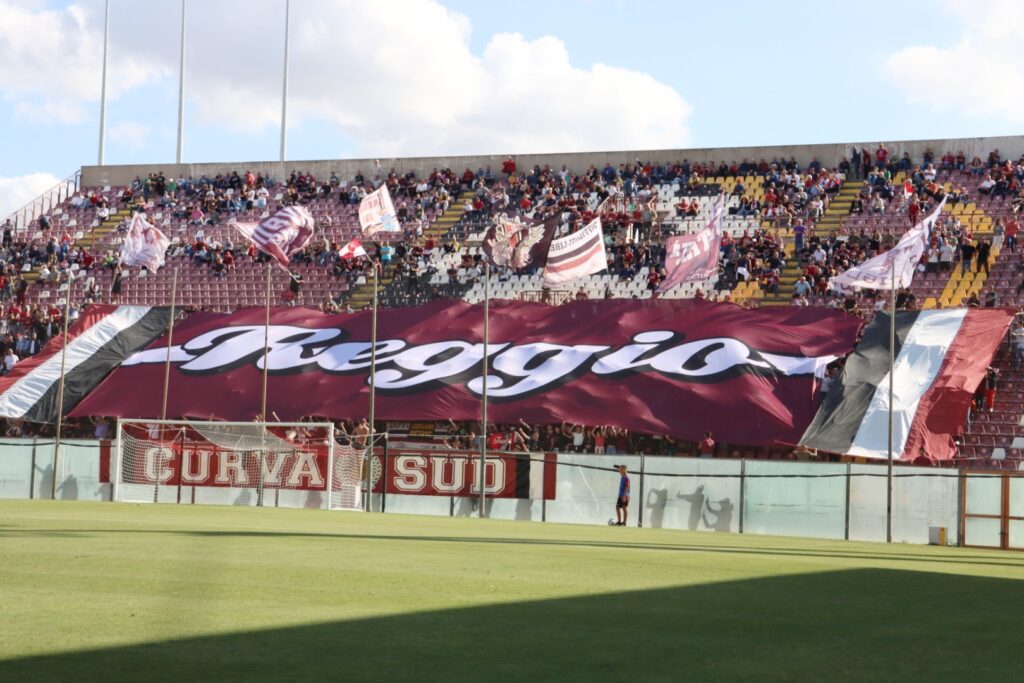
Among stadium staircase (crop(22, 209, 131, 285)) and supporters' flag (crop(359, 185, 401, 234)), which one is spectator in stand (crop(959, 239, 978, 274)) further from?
stadium staircase (crop(22, 209, 131, 285))

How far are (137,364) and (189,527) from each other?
105ft

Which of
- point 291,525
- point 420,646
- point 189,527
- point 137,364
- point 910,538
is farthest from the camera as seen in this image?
point 137,364

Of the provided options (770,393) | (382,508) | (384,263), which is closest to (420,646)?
(382,508)

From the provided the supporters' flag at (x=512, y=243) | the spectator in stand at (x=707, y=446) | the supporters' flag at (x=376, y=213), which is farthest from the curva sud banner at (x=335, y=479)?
the supporters' flag at (x=376, y=213)

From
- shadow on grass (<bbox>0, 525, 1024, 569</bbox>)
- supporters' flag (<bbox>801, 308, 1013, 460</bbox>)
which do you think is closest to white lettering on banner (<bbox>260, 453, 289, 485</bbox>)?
supporters' flag (<bbox>801, 308, 1013, 460</bbox>)

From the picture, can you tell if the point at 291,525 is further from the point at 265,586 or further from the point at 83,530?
the point at 265,586

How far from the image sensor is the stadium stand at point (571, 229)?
167 ft

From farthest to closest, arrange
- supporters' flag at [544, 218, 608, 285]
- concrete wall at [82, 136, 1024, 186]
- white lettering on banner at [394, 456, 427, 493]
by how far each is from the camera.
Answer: concrete wall at [82, 136, 1024, 186]
supporters' flag at [544, 218, 608, 285]
white lettering on banner at [394, 456, 427, 493]

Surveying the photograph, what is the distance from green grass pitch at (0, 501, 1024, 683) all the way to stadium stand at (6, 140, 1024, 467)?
2579 centimetres

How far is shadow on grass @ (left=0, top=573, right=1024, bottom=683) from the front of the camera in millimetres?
8742

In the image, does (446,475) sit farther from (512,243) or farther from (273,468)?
(512,243)

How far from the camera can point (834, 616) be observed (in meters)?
13.0

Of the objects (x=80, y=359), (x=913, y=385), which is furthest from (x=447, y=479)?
(x=80, y=359)

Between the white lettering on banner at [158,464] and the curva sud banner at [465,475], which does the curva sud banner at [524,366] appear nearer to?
the curva sud banner at [465,475]
